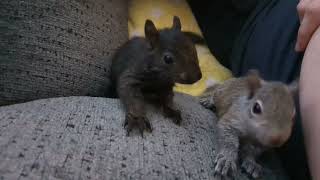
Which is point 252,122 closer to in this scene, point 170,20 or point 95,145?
point 95,145

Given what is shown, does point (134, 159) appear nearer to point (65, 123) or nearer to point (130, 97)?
point (65, 123)

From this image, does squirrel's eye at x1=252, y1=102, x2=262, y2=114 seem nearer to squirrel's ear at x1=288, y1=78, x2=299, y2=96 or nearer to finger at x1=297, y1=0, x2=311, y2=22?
squirrel's ear at x1=288, y1=78, x2=299, y2=96

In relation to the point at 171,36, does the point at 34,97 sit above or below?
below

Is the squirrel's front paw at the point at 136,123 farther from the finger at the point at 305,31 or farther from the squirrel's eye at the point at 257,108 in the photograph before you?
the finger at the point at 305,31

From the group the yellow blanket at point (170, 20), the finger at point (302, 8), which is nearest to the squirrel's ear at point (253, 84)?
the finger at point (302, 8)

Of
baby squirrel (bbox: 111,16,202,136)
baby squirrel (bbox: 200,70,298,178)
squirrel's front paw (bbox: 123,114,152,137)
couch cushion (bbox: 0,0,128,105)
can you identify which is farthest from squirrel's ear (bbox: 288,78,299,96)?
couch cushion (bbox: 0,0,128,105)

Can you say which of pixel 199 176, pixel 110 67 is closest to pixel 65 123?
pixel 199 176

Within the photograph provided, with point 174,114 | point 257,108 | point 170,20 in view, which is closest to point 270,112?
point 257,108
